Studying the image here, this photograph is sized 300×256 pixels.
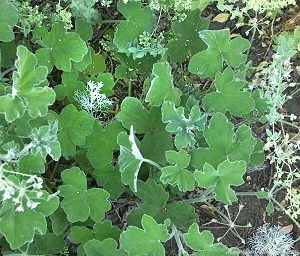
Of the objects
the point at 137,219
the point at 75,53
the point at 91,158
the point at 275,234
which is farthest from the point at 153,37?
the point at 275,234

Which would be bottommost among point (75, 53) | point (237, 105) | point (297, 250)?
point (297, 250)

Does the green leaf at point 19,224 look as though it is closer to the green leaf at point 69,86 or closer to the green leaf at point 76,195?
the green leaf at point 76,195

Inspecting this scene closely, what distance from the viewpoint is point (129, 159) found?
7.54 ft

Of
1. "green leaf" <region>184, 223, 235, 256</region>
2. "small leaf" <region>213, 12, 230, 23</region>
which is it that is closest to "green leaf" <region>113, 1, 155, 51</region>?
"small leaf" <region>213, 12, 230, 23</region>

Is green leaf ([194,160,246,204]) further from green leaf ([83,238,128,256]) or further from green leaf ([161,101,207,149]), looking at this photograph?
green leaf ([83,238,128,256])

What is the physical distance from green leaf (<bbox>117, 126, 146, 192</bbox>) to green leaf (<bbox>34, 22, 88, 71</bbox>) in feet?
1.21

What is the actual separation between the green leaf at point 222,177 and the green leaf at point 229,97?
30 centimetres

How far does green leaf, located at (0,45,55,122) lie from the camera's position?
2.08m

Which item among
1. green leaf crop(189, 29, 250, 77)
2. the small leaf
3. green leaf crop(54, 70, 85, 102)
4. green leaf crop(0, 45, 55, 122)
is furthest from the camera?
the small leaf

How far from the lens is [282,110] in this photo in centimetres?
302

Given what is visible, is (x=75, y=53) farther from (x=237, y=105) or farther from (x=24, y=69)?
(x=237, y=105)

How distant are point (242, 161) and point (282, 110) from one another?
89cm

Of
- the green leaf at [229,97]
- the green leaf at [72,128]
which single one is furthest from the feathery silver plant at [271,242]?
the green leaf at [72,128]

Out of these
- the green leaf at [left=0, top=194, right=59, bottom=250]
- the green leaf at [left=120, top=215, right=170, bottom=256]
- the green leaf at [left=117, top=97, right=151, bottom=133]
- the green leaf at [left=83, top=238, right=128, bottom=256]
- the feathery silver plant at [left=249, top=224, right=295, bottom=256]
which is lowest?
the feathery silver plant at [left=249, top=224, right=295, bottom=256]
